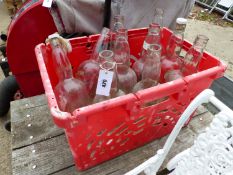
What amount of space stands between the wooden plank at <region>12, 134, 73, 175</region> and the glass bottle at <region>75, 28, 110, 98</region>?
18 centimetres

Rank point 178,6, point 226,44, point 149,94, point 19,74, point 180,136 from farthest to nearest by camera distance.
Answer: point 226,44 < point 19,74 < point 178,6 < point 180,136 < point 149,94

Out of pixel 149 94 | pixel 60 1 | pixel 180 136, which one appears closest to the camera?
pixel 149 94

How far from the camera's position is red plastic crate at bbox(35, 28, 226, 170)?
1.42 ft

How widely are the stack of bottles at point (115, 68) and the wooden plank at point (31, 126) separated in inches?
7.0

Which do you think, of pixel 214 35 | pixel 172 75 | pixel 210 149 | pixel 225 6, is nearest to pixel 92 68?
pixel 172 75

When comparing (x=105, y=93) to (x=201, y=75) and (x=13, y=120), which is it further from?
(x=13, y=120)

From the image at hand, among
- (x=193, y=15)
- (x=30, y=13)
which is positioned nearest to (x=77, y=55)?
(x=30, y=13)

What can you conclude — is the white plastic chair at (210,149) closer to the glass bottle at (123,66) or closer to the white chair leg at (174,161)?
the white chair leg at (174,161)

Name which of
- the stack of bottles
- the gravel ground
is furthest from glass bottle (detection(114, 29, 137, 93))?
the gravel ground

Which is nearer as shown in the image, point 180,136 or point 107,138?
point 107,138

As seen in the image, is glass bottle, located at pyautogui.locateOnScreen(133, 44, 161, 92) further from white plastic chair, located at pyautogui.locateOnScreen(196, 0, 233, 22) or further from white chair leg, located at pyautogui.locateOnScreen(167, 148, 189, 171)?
white plastic chair, located at pyautogui.locateOnScreen(196, 0, 233, 22)

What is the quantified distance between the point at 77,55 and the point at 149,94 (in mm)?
313

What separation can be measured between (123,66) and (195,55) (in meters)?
0.21

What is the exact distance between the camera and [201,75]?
54 cm
